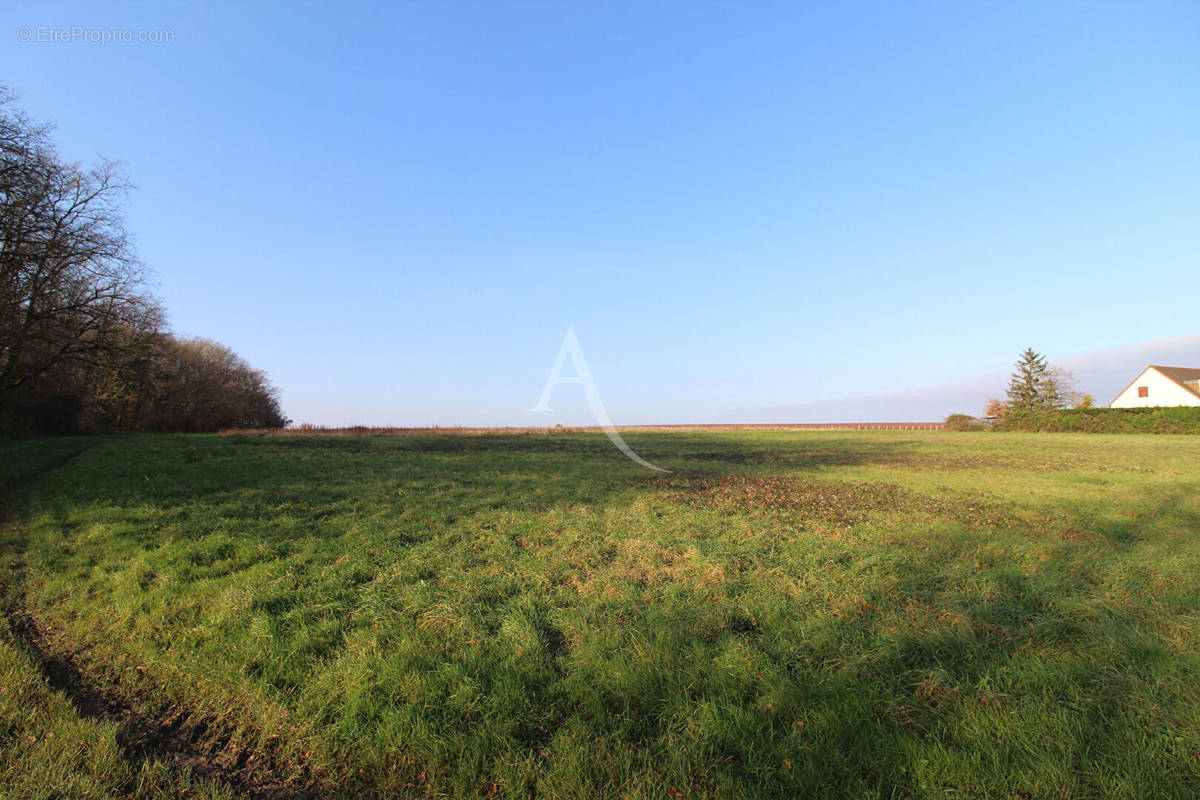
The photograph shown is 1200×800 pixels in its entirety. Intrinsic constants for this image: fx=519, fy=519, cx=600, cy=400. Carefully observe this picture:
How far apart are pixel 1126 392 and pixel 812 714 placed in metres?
92.8

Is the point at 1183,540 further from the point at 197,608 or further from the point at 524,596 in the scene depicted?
the point at 197,608

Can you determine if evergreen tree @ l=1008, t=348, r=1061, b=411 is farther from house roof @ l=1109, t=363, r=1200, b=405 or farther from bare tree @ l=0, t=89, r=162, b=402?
bare tree @ l=0, t=89, r=162, b=402

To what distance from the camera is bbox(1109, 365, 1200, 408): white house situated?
5869cm

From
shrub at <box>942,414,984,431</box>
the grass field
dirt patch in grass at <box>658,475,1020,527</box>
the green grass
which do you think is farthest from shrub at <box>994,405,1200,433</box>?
the green grass

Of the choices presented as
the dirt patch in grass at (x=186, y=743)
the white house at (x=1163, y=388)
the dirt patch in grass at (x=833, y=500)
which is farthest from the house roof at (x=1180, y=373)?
the dirt patch in grass at (x=186, y=743)

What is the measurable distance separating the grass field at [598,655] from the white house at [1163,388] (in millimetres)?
73514

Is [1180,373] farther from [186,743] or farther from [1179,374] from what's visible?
[186,743]

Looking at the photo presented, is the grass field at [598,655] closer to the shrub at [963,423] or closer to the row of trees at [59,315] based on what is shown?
the row of trees at [59,315]

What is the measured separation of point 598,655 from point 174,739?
3128 millimetres

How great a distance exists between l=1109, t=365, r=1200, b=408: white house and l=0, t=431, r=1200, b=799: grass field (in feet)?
241

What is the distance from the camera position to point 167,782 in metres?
3.24

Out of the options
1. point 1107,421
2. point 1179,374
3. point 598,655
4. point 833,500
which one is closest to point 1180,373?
point 1179,374

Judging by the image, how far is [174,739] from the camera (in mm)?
3740

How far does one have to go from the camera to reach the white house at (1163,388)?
193 ft
